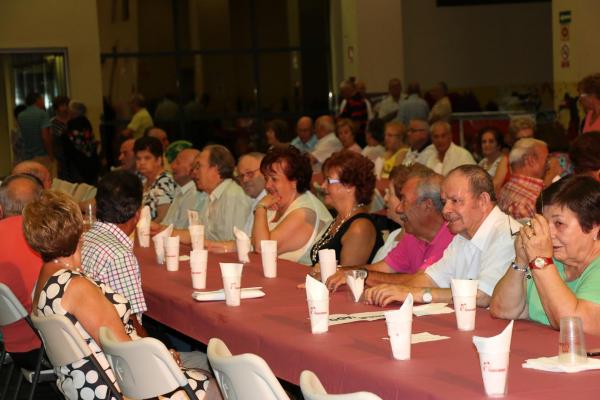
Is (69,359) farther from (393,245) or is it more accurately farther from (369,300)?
(393,245)

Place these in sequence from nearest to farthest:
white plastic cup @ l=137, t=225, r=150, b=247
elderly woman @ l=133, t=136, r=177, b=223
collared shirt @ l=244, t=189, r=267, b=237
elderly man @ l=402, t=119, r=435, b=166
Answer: white plastic cup @ l=137, t=225, r=150, b=247
collared shirt @ l=244, t=189, r=267, b=237
elderly woman @ l=133, t=136, r=177, b=223
elderly man @ l=402, t=119, r=435, b=166

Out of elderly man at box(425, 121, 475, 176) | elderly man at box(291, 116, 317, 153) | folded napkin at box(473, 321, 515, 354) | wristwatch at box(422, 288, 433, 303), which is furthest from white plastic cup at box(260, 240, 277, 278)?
elderly man at box(291, 116, 317, 153)

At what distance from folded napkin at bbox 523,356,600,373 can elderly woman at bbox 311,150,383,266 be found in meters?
2.32

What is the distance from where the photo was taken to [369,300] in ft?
12.9

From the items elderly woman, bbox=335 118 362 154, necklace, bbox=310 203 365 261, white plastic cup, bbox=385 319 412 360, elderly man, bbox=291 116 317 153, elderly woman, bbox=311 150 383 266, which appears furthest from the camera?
elderly man, bbox=291 116 317 153

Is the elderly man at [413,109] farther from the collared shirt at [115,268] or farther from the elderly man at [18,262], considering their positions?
the collared shirt at [115,268]

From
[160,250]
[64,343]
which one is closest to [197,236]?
[160,250]

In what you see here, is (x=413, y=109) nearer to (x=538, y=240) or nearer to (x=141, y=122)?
(x=141, y=122)

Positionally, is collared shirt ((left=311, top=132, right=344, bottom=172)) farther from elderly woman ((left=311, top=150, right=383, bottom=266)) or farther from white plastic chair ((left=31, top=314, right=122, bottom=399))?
white plastic chair ((left=31, top=314, right=122, bottom=399))

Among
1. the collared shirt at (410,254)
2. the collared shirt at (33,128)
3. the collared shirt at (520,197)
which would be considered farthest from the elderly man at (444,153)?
the collared shirt at (33,128)

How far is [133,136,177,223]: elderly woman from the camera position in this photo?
8203 mm

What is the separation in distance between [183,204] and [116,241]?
3383 mm

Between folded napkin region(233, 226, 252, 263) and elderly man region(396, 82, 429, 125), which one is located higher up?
elderly man region(396, 82, 429, 125)

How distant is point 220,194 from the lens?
707 cm
